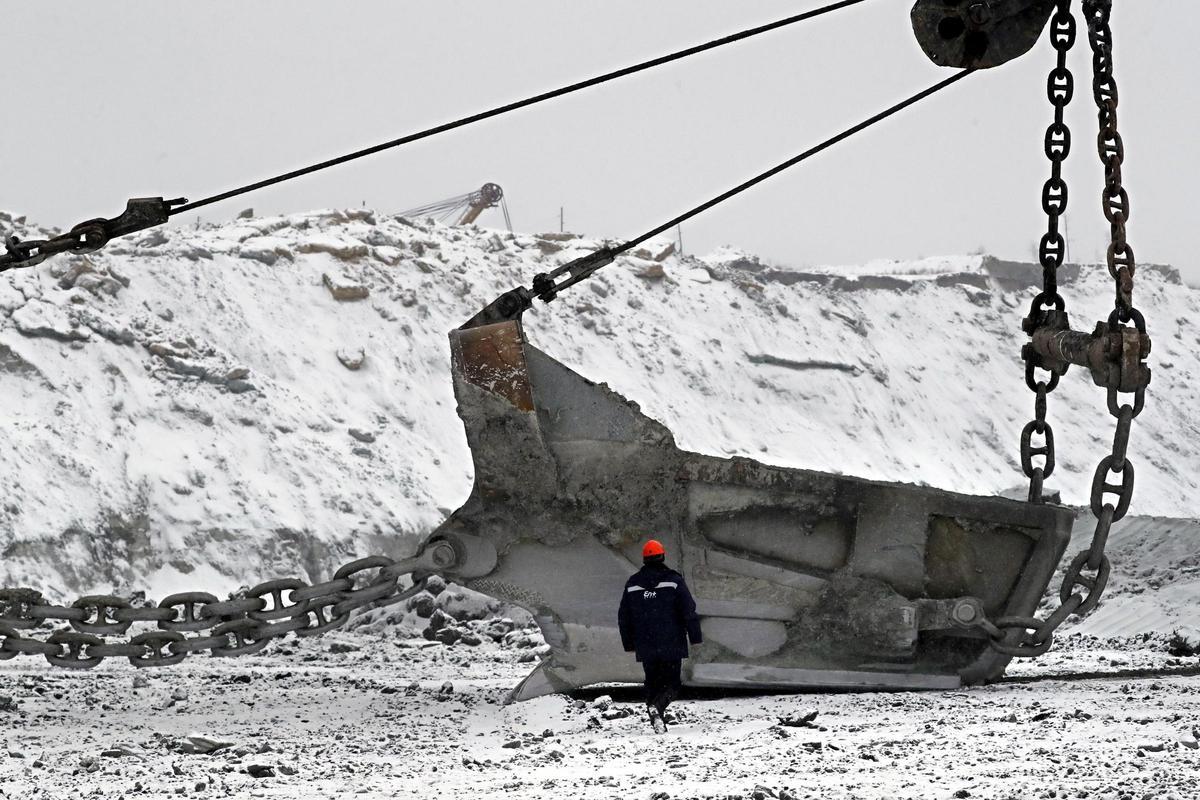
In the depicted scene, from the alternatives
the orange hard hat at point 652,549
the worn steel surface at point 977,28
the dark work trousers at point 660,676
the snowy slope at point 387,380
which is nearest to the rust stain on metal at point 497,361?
the orange hard hat at point 652,549

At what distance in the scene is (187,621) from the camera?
6012 mm

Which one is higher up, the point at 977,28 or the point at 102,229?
the point at 977,28

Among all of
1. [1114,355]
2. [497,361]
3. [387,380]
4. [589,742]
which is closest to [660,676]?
[589,742]

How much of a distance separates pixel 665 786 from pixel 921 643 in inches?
100

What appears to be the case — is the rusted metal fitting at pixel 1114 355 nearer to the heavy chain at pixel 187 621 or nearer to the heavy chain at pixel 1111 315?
the heavy chain at pixel 1111 315

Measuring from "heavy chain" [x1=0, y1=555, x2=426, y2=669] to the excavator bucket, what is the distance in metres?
0.52

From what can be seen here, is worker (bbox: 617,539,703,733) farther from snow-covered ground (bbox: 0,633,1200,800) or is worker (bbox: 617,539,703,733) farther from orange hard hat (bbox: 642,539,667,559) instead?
snow-covered ground (bbox: 0,633,1200,800)

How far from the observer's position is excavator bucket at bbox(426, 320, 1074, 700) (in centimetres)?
612

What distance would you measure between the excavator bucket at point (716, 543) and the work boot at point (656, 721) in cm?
70

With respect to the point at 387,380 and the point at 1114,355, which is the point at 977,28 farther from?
the point at 387,380

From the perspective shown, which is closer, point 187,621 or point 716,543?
point 187,621

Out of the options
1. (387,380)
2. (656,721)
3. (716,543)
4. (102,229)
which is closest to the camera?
(656,721)

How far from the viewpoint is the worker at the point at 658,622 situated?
576 cm

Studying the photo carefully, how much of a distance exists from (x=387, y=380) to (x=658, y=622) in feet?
64.7
